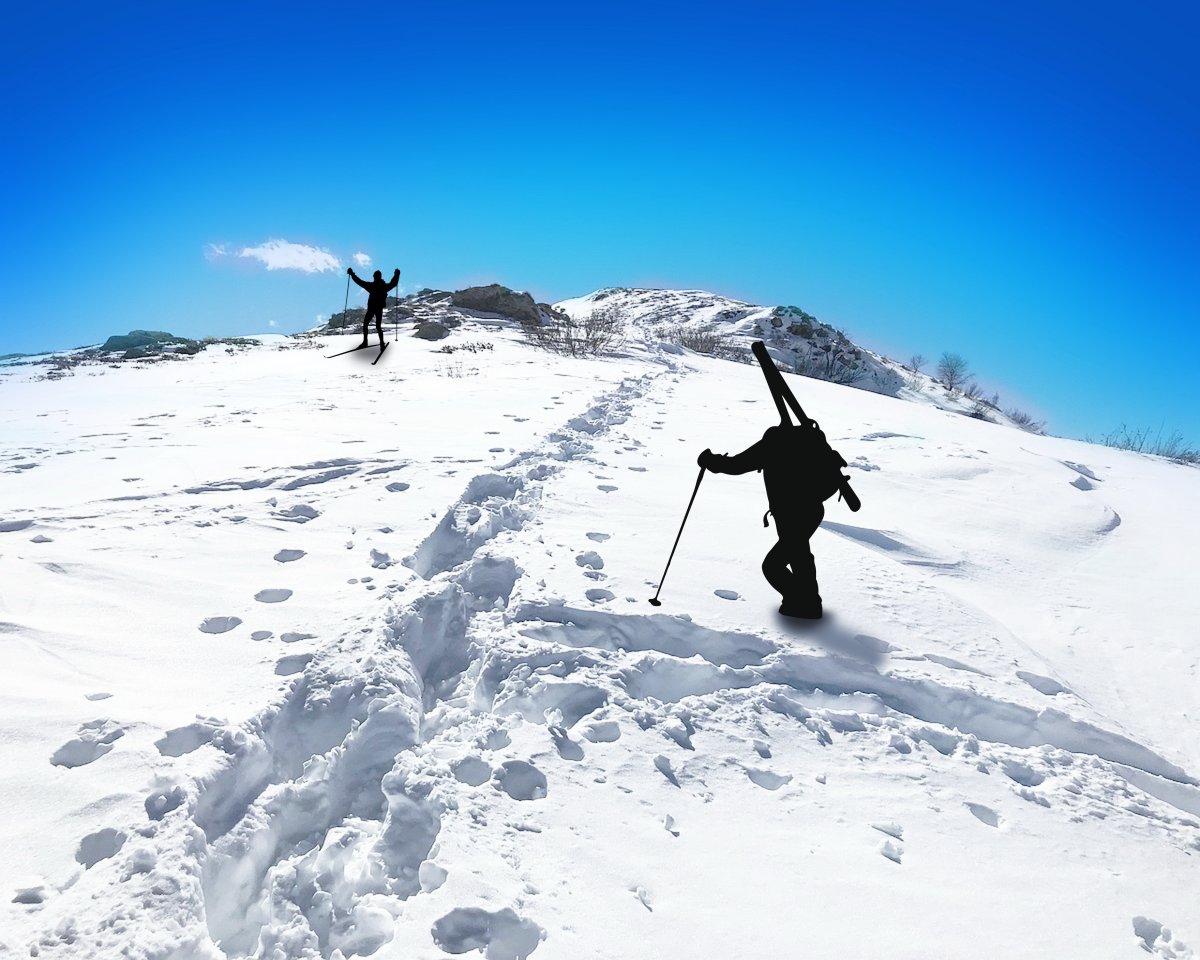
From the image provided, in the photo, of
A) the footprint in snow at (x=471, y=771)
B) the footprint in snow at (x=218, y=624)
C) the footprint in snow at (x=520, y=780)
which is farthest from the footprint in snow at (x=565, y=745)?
the footprint in snow at (x=218, y=624)

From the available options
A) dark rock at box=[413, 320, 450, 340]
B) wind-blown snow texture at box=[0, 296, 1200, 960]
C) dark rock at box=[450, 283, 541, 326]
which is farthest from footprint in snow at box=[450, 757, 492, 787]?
dark rock at box=[450, 283, 541, 326]

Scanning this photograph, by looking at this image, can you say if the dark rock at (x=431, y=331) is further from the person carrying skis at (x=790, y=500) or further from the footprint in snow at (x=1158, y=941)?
the footprint in snow at (x=1158, y=941)

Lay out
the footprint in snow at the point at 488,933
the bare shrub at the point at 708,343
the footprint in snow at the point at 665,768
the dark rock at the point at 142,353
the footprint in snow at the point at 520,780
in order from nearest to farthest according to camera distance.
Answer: the footprint in snow at the point at 488,933, the footprint in snow at the point at 520,780, the footprint in snow at the point at 665,768, the dark rock at the point at 142,353, the bare shrub at the point at 708,343

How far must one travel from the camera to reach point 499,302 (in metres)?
25.7

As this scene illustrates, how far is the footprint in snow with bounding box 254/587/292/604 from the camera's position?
10.9ft

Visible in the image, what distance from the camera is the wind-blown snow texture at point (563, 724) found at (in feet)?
6.01

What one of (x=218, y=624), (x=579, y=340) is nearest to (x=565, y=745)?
(x=218, y=624)

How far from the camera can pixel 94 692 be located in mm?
2463

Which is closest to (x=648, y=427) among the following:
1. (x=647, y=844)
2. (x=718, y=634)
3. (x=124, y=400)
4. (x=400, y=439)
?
(x=400, y=439)

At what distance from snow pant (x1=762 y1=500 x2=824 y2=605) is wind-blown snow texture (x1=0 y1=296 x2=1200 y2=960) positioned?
0.21 meters

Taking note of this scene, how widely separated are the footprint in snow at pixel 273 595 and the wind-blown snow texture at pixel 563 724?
0.01 m

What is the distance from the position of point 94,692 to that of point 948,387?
107 ft

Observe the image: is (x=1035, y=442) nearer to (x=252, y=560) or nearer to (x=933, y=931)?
(x=933, y=931)

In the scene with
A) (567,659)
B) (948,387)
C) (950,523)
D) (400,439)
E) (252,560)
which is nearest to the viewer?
(567,659)
